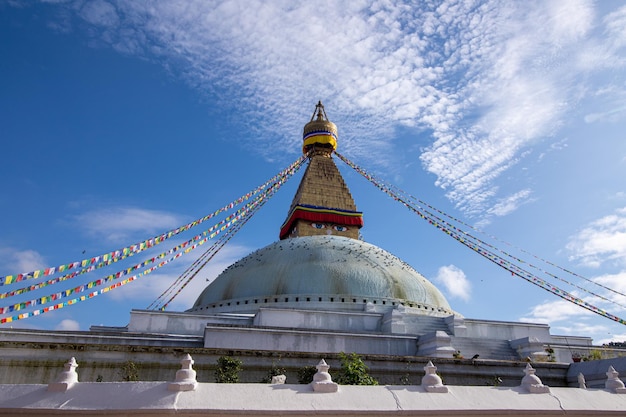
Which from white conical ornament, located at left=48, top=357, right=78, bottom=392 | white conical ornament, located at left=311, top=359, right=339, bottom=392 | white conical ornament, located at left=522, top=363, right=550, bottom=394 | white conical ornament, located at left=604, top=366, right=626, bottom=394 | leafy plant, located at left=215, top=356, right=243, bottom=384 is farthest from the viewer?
leafy plant, located at left=215, top=356, right=243, bottom=384

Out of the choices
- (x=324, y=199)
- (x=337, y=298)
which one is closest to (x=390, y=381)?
(x=337, y=298)

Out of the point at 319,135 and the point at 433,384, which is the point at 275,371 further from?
the point at 319,135

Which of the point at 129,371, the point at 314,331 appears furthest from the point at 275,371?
the point at 129,371

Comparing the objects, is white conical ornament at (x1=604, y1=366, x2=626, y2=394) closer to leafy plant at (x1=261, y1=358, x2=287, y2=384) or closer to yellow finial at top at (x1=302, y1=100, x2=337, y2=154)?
leafy plant at (x1=261, y1=358, x2=287, y2=384)

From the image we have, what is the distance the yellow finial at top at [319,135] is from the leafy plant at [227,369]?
65.3 ft

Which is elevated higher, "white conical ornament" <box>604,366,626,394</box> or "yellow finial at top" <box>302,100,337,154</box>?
"yellow finial at top" <box>302,100,337,154</box>

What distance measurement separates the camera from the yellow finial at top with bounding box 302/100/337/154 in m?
28.7

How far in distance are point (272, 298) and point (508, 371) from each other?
756cm

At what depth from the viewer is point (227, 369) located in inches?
383

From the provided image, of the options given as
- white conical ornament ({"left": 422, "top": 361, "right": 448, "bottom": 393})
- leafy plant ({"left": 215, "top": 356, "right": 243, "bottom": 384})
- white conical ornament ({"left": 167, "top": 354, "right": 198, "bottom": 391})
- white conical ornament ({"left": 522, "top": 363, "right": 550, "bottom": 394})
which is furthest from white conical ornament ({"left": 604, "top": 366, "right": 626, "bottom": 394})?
leafy plant ({"left": 215, "top": 356, "right": 243, "bottom": 384})

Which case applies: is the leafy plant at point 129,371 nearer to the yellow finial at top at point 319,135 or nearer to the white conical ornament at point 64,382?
the white conical ornament at point 64,382

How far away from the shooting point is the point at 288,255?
59.9 ft

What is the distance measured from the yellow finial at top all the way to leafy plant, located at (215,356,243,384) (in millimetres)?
19902

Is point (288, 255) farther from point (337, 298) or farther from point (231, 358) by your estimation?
point (231, 358)
